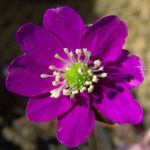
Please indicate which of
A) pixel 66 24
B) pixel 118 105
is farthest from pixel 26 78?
pixel 118 105

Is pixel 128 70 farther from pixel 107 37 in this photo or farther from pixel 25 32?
pixel 25 32

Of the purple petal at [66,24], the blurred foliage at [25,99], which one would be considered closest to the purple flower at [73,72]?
the purple petal at [66,24]

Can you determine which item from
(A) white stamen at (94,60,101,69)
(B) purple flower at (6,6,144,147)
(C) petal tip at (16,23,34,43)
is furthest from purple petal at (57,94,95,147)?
(C) petal tip at (16,23,34,43)

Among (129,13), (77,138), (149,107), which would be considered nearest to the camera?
(77,138)

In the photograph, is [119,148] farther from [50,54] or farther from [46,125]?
[50,54]

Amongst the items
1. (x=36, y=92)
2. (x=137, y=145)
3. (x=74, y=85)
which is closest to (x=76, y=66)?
(x=74, y=85)

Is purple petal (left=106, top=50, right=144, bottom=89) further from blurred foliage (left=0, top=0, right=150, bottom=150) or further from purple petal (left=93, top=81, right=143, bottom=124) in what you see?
blurred foliage (left=0, top=0, right=150, bottom=150)
